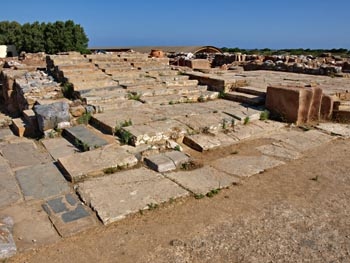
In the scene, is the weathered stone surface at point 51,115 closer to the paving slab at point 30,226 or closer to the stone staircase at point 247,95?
the paving slab at point 30,226

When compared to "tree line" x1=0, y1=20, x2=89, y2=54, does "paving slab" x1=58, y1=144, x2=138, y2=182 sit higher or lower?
lower

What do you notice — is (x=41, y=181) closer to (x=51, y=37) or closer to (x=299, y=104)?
(x=299, y=104)

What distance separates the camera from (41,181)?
395 cm

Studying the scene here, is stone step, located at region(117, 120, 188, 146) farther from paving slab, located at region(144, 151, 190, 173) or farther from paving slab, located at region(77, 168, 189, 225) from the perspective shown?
paving slab, located at region(77, 168, 189, 225)

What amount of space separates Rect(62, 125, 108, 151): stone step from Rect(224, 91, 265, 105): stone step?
3.53 meters

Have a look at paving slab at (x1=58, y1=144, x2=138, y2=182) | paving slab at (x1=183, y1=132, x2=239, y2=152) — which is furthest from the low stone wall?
paving slab at (x1=58, y1=144, x2=138, y2=182)

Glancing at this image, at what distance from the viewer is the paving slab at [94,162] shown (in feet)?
13.1

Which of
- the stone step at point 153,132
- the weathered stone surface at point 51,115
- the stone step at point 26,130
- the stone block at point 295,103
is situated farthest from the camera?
the stone block at point 295,103

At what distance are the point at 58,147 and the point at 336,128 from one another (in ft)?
16.2

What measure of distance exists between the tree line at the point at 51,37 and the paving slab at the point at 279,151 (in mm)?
38726

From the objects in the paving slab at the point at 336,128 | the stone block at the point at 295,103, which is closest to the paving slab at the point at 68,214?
the stone block at the point at 295,103

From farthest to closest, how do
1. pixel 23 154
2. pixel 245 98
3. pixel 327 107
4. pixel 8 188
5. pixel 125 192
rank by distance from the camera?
pixel 245 98 → pixel 327 107 → pixel 23 154 → pixel 8 188 → pixel 125 192

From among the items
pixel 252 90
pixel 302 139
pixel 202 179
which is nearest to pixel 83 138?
pixel 202 179

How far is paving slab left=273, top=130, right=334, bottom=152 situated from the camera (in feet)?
17.1
